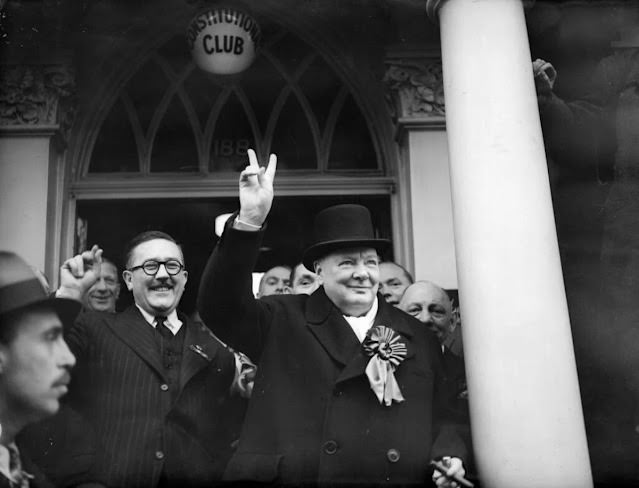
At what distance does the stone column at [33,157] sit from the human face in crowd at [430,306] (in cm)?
265

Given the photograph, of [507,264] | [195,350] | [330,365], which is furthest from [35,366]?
[507,264]

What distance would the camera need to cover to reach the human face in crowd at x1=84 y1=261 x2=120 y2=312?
4.74m

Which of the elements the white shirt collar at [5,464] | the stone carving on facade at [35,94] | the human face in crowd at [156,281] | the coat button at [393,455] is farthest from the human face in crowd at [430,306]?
the stone carving on facade at [35,94]

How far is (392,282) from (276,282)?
2.52ft

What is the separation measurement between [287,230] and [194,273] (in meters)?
0.85

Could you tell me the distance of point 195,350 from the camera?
3.89 meters

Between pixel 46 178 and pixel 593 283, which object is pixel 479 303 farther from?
pixel 46 178

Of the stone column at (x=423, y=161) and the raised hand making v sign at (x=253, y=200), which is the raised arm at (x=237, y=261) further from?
the stone column at (x=423, y=161)

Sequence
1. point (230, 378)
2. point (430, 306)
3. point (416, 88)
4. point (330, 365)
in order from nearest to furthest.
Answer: point (330, 365) < point (230, 378) < point (430, 306) < point (416, 88)

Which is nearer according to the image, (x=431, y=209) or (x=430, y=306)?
(x=430, y=306)

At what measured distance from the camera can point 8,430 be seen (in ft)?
11.5

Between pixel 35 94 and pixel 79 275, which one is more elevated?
pixel 35 94

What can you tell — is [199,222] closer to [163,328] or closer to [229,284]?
[163,328]

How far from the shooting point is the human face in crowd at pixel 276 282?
531cm
